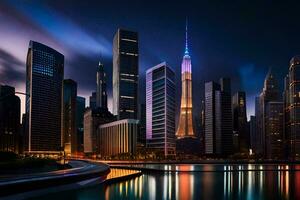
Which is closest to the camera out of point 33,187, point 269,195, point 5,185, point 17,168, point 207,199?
point 5,185

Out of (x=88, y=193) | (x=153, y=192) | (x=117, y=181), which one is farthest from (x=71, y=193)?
(x=117, y=181)

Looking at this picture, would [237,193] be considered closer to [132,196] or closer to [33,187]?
[132,196]

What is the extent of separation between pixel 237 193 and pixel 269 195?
4.57 meters

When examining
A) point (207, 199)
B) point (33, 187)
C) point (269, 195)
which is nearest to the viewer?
point (33, 187)

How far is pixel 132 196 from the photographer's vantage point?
1994 inches

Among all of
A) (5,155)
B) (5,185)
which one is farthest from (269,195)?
(5,155)

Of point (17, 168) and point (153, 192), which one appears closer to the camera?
point (153, 192)

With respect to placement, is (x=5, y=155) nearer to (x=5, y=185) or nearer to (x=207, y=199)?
(x=5, y=185)

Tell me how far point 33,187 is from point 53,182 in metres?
5.53

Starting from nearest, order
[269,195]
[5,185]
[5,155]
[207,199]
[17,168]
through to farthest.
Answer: [5,185] → [207,199] → [269,195] → [17,168] → [5,155]

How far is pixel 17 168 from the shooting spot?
203 feet

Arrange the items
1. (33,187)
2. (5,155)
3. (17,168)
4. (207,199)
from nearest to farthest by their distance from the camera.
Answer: (33,187) → (207,199) → (17,168) → (5,155)

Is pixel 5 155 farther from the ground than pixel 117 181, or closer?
farther from the ground

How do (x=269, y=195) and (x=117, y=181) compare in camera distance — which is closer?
(x=269, y=195)
